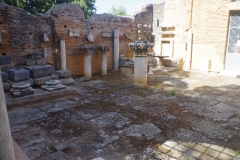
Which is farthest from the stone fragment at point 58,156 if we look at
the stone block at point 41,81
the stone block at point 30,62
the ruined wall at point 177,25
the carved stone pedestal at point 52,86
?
the ruined wall at point 177,25

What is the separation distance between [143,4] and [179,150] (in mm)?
15972

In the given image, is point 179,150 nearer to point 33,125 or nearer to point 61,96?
point 33,125

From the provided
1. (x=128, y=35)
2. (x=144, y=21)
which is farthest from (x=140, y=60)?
(x=144, y=21)

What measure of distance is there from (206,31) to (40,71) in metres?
8.67

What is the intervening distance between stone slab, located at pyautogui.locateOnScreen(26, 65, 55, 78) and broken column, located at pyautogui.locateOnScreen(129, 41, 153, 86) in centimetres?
319

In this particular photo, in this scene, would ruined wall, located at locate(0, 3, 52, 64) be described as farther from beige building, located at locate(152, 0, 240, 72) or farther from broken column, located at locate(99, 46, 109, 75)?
beige building, located at locate(152, 0, 240, 72)

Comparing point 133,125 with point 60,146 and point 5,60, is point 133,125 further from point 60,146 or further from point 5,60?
point 5,60

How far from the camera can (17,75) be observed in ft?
22.0

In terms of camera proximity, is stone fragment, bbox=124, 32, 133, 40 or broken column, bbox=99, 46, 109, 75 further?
stone fragment, bbox=124, 32, 133, 40

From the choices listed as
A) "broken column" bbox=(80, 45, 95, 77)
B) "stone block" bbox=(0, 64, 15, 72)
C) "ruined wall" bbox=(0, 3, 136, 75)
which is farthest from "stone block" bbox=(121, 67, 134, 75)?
"stone block" bbox=(0, 64, 15, 72)

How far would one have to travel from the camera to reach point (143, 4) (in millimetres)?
17516

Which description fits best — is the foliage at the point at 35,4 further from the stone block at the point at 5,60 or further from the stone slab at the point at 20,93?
the stone slab at the point at 20,93

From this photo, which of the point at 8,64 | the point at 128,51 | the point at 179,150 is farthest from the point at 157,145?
the point at 128,51

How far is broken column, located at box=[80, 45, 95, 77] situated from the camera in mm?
9672
